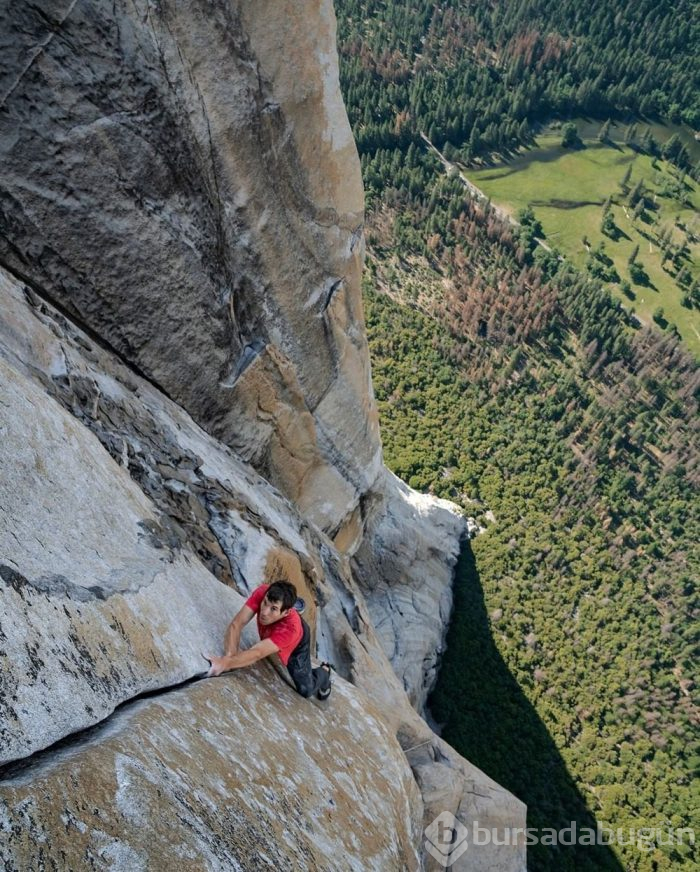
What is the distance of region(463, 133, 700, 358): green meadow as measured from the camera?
88500mm

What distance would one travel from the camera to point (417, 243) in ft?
240

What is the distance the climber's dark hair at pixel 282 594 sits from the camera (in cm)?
983

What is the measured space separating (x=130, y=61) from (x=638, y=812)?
4263 centimetres

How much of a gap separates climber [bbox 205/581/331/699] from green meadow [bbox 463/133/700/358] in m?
87.1

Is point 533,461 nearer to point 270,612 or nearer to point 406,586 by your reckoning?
point 406,586

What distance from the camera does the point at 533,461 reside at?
53906 mm

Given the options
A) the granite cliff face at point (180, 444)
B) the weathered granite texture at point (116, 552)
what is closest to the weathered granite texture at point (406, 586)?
the granite cliff face at point (180, 444)

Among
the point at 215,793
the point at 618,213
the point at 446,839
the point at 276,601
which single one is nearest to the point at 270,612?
the point at 276,601

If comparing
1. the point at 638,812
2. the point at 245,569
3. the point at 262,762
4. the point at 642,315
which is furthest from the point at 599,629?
the point at 642,315

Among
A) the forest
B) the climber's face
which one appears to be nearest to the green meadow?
the forest

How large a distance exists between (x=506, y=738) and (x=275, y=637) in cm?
2979

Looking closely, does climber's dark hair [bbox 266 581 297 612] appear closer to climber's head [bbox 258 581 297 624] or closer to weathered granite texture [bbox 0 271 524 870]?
climber's head [bbox 258 581 297 624]

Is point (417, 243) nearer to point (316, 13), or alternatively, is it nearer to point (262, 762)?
point (316, 13)

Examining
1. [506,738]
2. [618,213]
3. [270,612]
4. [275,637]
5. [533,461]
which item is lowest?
[506,738]
